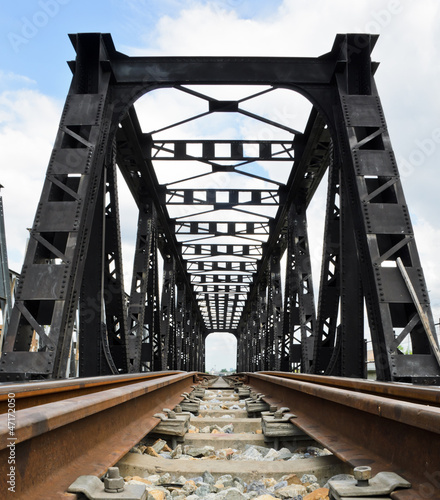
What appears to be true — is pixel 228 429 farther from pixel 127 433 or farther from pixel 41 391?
pixel 41 391

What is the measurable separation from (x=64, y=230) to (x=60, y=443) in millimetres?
5272

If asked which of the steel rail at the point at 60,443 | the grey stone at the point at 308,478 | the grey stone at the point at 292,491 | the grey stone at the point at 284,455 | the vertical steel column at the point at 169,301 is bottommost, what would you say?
the grey stone at the point at 292,491

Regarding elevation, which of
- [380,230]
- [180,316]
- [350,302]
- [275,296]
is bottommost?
[350,302]

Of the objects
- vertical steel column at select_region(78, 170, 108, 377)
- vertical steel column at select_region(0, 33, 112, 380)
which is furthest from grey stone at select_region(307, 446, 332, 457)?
vertical steel column at select_region(78, 170, 108, 377)

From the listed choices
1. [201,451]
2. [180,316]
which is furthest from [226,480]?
[180,316]

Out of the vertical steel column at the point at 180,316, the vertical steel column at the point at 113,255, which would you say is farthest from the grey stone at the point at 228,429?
the vertical steel column at the point at 180,316

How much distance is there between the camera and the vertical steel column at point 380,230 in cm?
632

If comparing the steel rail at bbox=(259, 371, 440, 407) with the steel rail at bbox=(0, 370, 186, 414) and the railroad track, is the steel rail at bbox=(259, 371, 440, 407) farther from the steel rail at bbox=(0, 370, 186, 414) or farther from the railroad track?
the steel rail at bbox=(0, 370, 186, 414)

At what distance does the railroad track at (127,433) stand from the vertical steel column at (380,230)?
2.36 meters

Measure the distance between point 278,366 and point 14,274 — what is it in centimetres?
1029

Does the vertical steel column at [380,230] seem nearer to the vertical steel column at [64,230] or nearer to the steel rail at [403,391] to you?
the steel rail at [403,391]

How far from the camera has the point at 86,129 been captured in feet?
27.2

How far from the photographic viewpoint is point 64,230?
711cm

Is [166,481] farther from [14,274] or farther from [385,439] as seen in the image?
[14,274]
